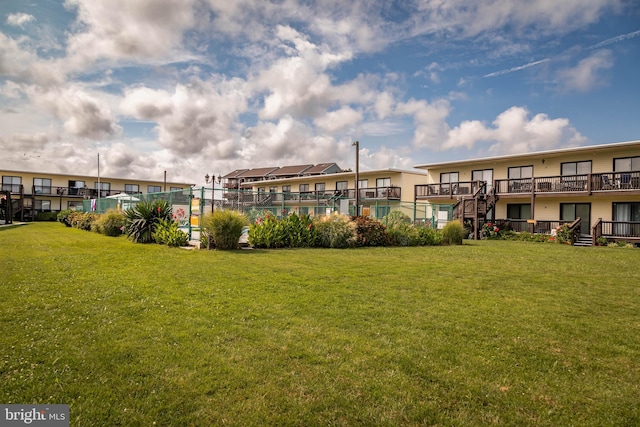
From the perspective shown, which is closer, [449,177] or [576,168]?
→ [576,168]

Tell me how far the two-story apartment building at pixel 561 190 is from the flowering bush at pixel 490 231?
0.43 meters

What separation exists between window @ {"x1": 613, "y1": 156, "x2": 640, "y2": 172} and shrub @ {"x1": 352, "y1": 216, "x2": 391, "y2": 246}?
53.8 ft

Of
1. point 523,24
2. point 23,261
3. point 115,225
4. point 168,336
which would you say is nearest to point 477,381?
point 168,336

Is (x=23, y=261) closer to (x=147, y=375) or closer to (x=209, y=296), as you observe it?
(x=209, y=296)

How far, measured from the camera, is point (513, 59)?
52.6 feet

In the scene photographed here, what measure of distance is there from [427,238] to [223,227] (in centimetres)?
997

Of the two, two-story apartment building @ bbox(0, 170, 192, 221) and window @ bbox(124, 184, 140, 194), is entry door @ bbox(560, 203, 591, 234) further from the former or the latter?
window @ bbox(124, 184, 140, 194)

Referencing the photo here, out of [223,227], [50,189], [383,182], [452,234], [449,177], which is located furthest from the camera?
[50,189]

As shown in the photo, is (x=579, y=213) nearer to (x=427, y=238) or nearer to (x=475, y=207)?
(x=475, y=207)

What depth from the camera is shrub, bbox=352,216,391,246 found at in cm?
1619

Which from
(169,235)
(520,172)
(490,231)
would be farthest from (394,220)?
(520,172)

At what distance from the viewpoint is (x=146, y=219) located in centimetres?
1591

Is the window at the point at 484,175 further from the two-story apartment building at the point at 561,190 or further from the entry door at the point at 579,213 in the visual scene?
the entry door at the point at 579,213

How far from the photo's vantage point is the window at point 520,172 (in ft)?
86.5
